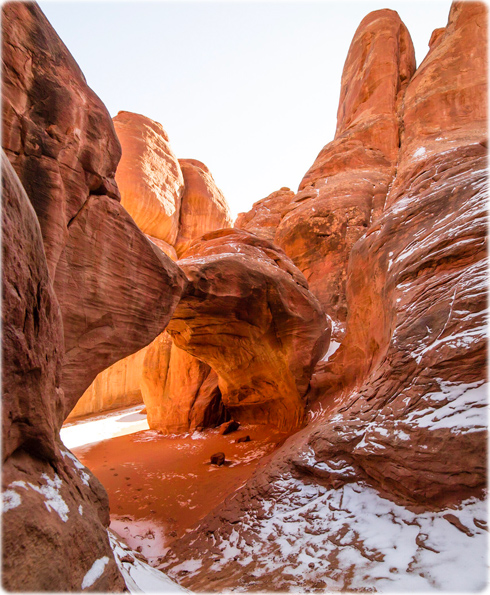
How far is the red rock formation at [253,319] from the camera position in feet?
26.1

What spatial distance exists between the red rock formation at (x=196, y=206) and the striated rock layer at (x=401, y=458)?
2031cm

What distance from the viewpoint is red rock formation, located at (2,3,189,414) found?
4.10 meters

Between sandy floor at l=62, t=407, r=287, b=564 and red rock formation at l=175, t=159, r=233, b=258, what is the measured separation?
53.3 ft

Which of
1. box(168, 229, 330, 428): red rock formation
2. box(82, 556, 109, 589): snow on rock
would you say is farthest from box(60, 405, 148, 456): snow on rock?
box(82, 556, 109, 589): snow on rock

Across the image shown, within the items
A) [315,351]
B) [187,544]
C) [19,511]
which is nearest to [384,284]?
[315,351]

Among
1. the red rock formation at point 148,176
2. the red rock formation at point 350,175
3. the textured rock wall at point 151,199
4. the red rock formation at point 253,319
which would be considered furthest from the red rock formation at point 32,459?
the red rock formation at point 148,176

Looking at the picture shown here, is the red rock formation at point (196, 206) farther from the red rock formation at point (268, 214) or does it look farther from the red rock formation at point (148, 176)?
the red rock formation at point (268, 214)

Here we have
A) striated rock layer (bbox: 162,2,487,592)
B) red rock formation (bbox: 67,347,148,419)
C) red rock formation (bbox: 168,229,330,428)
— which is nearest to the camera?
striated rock layer (bbox: 162,2,487,592)

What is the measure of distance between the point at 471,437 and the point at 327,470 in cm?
197

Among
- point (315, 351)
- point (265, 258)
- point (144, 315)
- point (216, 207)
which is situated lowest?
point (315, 351)

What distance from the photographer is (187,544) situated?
191 inches

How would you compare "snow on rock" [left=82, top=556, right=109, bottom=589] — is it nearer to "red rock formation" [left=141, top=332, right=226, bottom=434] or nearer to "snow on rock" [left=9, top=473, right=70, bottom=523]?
"snow on rock" [left=9, top=473, right=70, bottom=523]

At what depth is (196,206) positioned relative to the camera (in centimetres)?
2594

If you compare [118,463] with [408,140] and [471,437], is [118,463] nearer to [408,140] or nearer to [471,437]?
[471,437]
